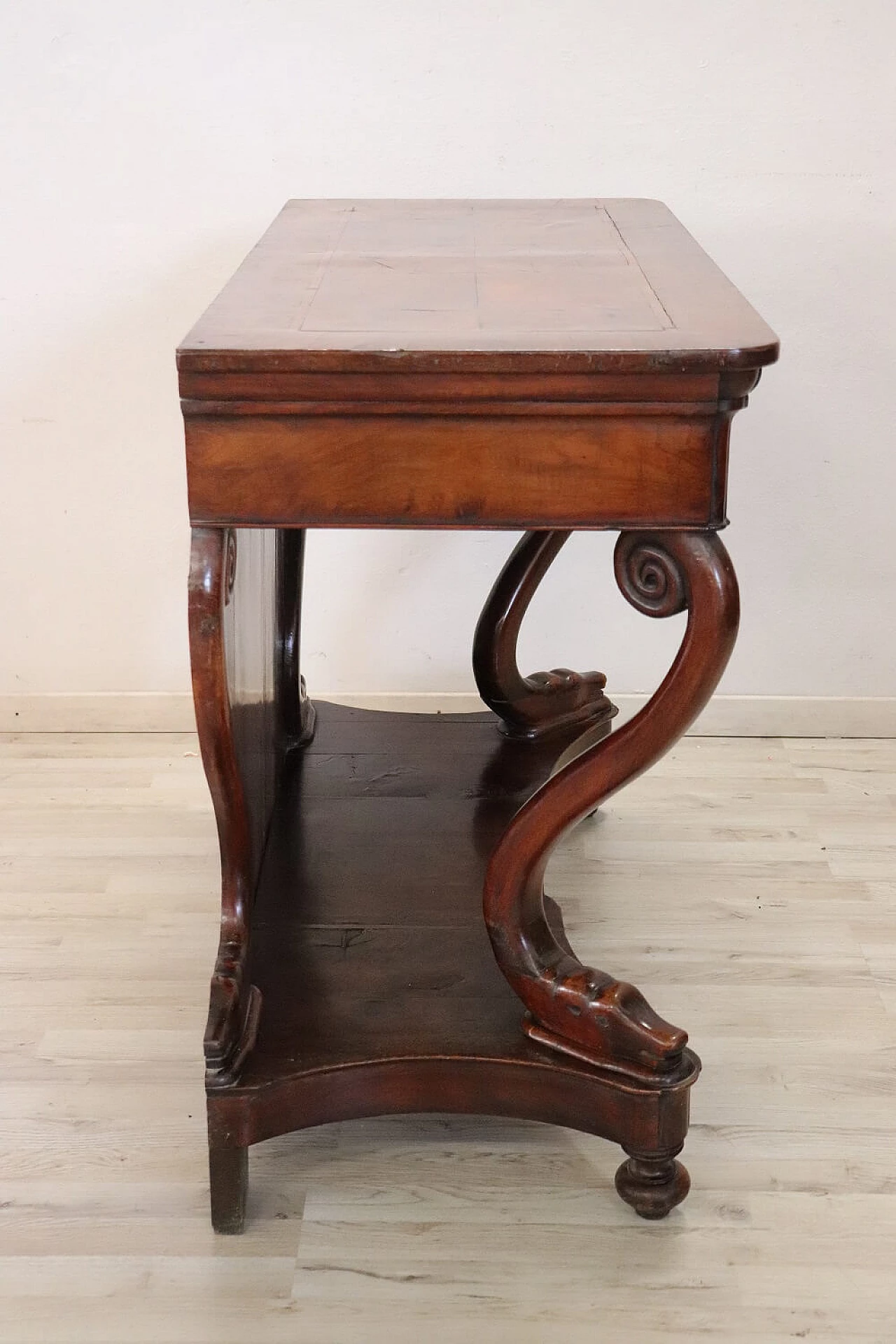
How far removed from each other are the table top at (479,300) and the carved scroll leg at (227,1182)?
72cm

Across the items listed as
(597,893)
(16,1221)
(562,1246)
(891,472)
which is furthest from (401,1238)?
(891,472)

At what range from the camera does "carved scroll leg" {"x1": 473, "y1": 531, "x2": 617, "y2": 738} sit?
80.7 inches

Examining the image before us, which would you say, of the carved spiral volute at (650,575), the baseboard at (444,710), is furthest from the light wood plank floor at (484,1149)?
the carved spiral volute at (650,575)

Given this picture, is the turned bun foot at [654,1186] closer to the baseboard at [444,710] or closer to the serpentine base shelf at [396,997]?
the serpentine base shelf at [396,997]

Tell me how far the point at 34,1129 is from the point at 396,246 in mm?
1047

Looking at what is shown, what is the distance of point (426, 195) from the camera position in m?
2.24

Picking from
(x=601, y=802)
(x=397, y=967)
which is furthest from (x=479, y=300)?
(x=397, y=967)

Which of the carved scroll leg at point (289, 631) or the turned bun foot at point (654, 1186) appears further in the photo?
the carved scroll leg at point (289, 631)

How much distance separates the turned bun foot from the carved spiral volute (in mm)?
547

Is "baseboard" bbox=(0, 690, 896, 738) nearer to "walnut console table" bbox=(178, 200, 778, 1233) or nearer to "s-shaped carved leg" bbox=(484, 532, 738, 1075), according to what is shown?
"walnut console table" bbox=(178, 200, 778, 1233)

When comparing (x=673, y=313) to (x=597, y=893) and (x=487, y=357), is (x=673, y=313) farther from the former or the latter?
(x=597, y=893)

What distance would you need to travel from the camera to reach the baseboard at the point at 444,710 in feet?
8.22

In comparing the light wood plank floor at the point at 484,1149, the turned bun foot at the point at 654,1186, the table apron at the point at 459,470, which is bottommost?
the light wood plank floor at the point at 484,1149

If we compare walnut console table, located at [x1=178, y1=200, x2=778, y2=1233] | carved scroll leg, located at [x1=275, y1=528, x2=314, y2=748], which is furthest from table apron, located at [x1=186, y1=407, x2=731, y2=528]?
carved scroll leg, located at [x1=275, y1=528, x2=314, y2=748]
